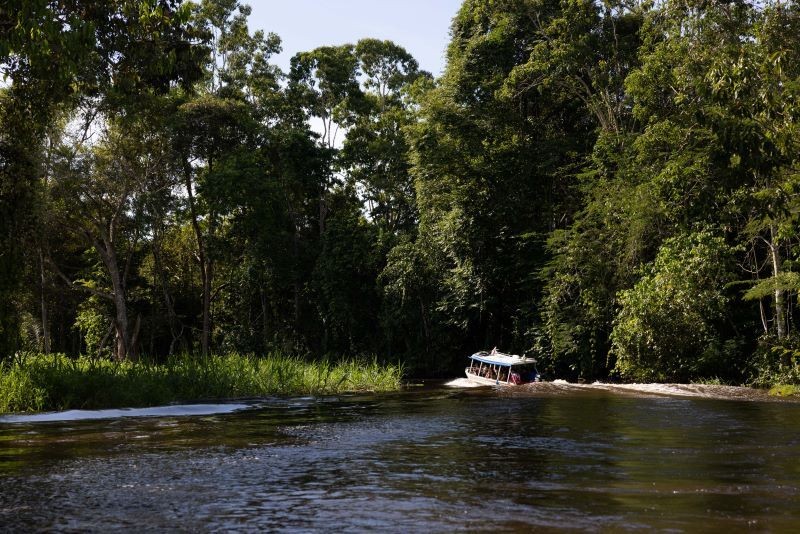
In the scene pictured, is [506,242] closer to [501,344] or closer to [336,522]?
[501,344]

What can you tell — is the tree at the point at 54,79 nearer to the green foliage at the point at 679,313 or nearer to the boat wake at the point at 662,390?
the boat wake at the point at 662,390

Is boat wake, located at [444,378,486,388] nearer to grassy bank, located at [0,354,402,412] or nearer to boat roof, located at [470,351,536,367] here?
boat roof, located at [470,351,536,367]

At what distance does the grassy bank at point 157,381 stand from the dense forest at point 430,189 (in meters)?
1.51

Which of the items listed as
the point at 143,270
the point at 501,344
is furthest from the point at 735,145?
the point at 143,270

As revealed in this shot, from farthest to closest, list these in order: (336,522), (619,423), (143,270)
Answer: (143,270) → (619,423) → (336,522)

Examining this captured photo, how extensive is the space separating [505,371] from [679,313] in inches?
259

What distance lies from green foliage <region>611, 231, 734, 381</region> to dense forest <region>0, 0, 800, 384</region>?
2.8 inches

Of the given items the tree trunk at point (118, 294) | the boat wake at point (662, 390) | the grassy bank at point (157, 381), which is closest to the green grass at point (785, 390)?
the boat wake at point (662, 390)

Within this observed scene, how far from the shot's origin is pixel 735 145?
507 inches

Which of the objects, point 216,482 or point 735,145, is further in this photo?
point 735,145

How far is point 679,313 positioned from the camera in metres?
23.1

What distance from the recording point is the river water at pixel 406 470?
22.1 ft

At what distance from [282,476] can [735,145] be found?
854cm

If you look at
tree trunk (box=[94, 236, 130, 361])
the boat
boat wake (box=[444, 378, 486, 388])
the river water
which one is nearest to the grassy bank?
the river water
